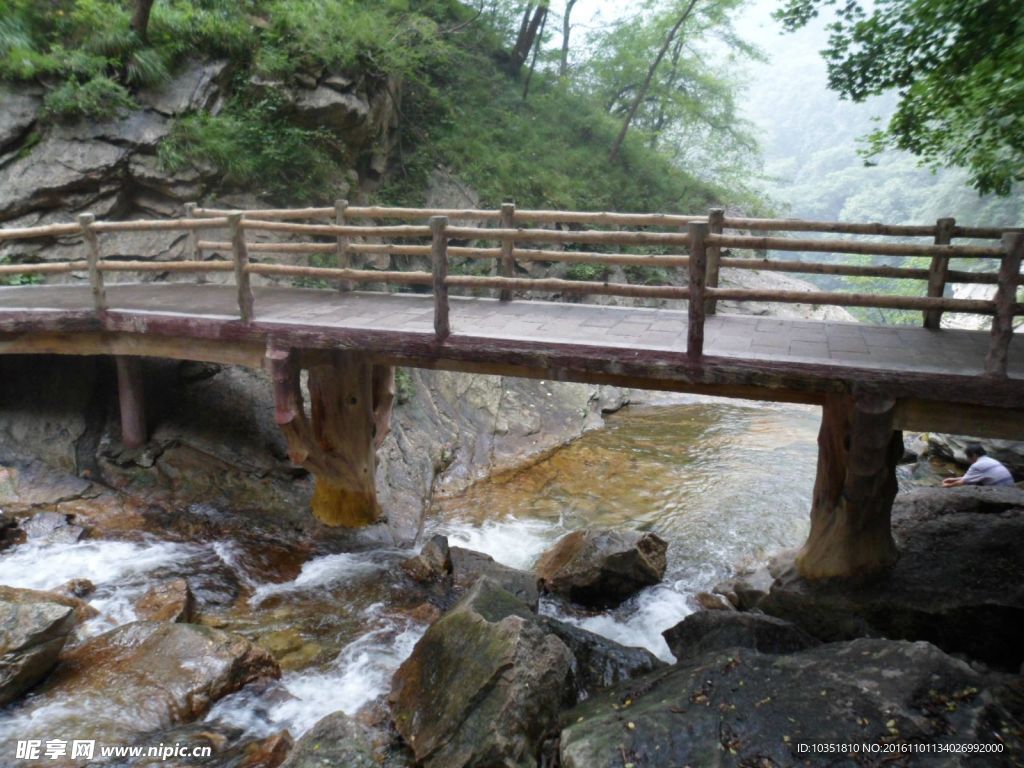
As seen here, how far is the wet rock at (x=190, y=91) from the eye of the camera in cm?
1103

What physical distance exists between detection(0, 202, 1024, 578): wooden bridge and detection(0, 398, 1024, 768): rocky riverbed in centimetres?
73

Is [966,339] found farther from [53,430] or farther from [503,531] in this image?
[53,430]

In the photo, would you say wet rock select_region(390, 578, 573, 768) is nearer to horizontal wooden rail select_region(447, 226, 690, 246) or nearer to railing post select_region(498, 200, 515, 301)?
horizontal wooden rail select_region(447, 226, 690, 246)

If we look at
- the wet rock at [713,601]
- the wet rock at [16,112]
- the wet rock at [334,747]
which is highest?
the wet rock at [16,112]

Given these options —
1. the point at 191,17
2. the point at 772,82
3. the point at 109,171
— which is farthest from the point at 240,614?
the point at 772,82

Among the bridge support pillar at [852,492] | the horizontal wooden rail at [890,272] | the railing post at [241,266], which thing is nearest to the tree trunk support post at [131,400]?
the railing post at [241,266]

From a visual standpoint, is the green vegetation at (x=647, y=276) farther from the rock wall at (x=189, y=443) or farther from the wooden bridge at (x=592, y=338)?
the wooden bridge at (x=592, y=338)

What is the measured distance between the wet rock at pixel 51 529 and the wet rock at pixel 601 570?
16.2ft

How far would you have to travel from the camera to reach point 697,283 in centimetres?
501

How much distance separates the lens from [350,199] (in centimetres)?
1261

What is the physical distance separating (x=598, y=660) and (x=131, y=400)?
6.27 meters

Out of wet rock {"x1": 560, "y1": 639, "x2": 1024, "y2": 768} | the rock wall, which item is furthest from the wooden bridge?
wet rock {"x1": 560, "y1": 639, "x2": 1024, "y2": 768}

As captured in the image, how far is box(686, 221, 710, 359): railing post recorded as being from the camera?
194 inches

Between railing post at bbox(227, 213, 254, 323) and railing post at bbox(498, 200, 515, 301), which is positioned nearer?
railing post at bbox(227, 213, 254, 323)
